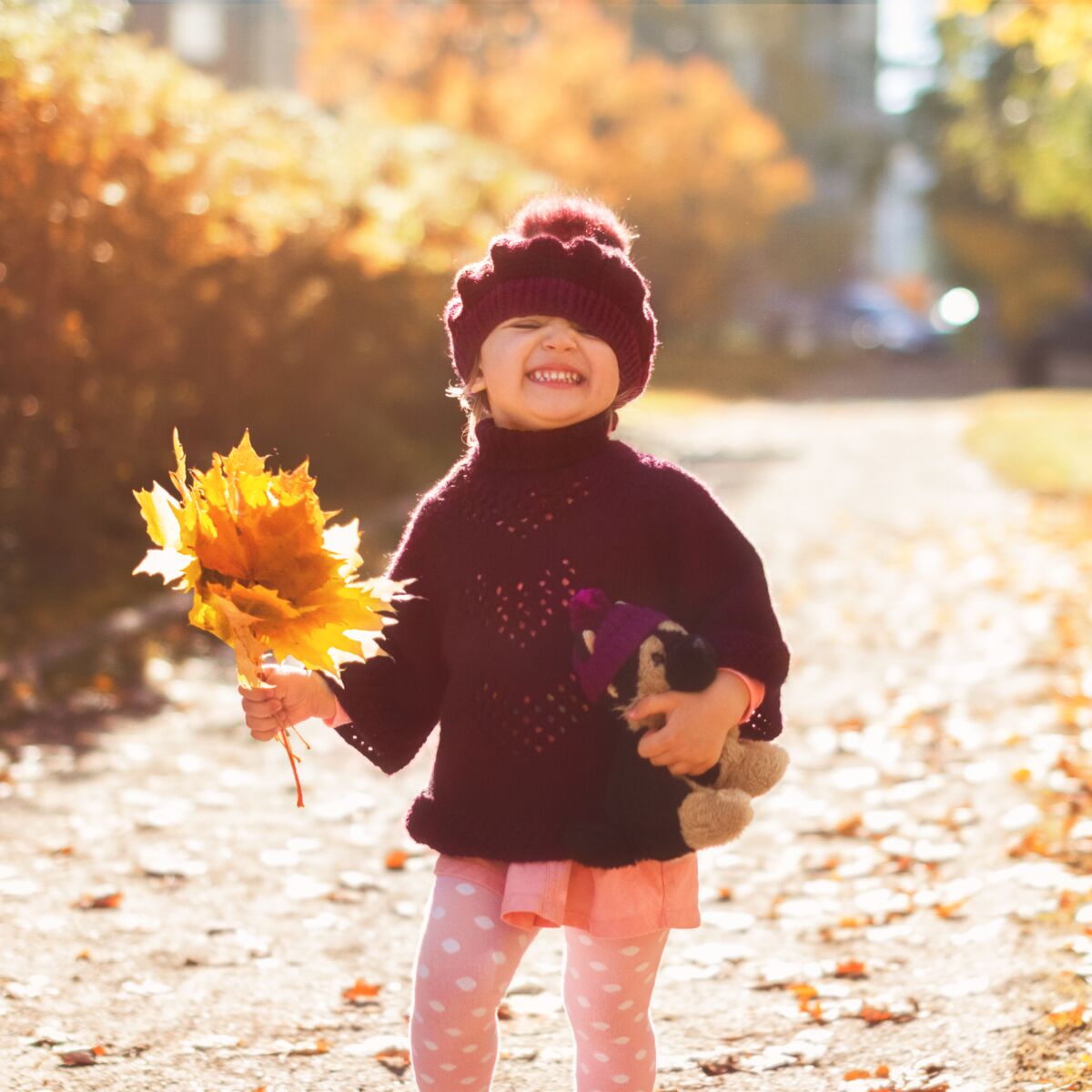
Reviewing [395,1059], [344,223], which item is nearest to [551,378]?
[395,1059]

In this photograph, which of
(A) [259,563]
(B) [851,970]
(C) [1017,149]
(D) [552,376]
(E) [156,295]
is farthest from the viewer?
(C) [1017,149]

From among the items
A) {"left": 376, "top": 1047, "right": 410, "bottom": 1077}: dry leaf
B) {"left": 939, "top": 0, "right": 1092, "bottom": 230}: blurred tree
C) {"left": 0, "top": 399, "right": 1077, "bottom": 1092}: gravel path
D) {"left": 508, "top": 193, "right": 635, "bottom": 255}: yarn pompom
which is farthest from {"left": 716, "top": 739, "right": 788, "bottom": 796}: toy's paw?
{"left": 939, "top": 0, "right": 1092, "bottom": 230}: blurred tree

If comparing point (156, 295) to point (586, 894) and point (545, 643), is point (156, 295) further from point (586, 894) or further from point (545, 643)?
point (586, 894)

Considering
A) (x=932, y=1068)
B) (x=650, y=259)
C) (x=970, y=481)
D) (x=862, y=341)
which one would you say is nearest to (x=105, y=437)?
(x=932, y=1068)

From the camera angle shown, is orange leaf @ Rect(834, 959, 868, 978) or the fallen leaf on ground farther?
orange leaf @ Rect(834, 959, 868, 978)

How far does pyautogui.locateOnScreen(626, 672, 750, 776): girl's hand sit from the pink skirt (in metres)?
0.22

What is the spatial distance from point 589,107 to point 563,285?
35620mm

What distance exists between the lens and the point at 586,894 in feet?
10.1

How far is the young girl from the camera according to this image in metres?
3.04

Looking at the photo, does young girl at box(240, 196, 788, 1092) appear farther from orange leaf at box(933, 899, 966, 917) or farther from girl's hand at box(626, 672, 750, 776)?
orange leaf at box(933, 899, 966, 917)

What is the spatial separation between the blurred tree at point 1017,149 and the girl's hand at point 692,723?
1143 centimetres

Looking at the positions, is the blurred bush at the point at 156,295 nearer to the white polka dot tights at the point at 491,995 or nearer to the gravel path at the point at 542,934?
the gravel path at the point at 542,934

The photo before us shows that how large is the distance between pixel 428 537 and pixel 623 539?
1.22 ft

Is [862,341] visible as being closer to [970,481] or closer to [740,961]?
[970,481]
